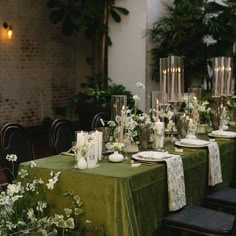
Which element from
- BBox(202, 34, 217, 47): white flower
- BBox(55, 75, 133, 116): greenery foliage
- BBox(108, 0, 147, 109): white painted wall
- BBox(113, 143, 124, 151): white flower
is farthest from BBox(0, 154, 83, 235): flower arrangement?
BBox(202, 34, 217, 47): white flower

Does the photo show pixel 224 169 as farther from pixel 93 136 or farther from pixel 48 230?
pixel 48 230

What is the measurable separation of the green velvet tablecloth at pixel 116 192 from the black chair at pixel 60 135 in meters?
0.71

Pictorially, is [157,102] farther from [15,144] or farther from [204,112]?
[15,144]

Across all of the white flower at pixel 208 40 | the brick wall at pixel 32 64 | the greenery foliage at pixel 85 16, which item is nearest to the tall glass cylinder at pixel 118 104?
the greenery foliage at pixel 85 16

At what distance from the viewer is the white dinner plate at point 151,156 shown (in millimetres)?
3248

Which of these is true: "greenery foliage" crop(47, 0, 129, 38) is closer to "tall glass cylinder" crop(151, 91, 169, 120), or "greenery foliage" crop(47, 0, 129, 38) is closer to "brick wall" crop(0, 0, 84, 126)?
"brick wall" crop(0, 0, 84, 126)

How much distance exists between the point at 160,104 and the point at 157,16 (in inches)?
180

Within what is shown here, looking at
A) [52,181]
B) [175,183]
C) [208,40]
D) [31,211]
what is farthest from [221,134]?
[208,40]

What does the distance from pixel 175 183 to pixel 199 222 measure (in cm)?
32

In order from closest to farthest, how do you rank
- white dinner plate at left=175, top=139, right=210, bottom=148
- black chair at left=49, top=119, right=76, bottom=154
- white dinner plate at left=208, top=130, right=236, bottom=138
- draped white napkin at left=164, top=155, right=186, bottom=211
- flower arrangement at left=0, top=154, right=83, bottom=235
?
→ 1. flower arrangement at left=0, top=154, right=83, bottom=235
2. draped white napkin at left=164, top=155, right=186, bottom=211
3. white dinner plate at left=175, top=139, right=210, bottom=148
4. black chair at left=49, top=119, right=76, bottom=154
5. white dinner plate at left=208, top=130, right=236, bottom=138

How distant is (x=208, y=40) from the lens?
28.1ft

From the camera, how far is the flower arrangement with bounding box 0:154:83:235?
106 inches

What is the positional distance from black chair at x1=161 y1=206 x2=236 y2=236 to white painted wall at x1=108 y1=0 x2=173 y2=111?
15.3ft

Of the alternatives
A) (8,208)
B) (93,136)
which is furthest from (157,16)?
(8,208)
